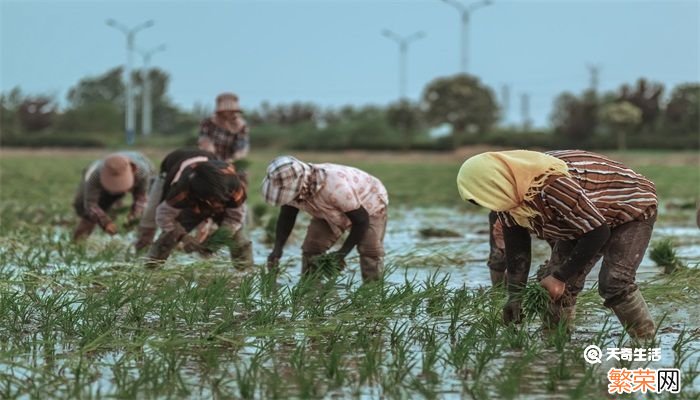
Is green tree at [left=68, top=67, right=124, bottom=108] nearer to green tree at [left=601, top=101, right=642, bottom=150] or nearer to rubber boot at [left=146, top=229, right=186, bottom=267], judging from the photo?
green tree at [left=601, top=101, right=642, bottom=150]

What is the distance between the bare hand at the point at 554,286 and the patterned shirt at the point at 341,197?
2.20 m

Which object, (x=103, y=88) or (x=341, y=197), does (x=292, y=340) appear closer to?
(x=341, y=197)

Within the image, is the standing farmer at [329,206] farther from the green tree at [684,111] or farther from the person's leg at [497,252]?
the green tree at [684,111]

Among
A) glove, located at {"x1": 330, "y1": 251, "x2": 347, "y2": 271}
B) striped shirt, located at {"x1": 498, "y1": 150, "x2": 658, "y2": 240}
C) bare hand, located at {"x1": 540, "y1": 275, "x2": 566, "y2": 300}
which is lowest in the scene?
glove, located at {"x1": 330, "y1": 251, "x2": 347, "y2": 271}

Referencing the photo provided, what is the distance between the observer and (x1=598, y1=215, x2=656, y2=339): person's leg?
590cm

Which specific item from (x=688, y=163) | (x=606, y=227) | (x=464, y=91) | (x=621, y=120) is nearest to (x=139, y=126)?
(x=464, y=91)

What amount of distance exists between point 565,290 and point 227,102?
19.4ft

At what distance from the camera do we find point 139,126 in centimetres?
9200

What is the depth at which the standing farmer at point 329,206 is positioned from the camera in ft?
24.8

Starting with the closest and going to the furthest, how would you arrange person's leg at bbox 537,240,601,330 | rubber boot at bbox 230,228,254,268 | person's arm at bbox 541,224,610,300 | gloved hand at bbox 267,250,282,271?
1. person's arm at bbox 541,224,610,300
2. person's leg at bbox 537,240,601,330
3. gloved hand at bbox 267,250,282,271
4. rubber boot at bbox 230,228,254,268

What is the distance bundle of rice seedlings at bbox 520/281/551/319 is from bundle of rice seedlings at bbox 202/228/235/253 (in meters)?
3.15

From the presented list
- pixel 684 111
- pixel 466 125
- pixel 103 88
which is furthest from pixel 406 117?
pixel 103 88

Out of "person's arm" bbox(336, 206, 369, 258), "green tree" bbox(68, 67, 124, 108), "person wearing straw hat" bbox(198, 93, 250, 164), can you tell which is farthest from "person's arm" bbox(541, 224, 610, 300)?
"green tree" bbox(68, 67, 124, 108)

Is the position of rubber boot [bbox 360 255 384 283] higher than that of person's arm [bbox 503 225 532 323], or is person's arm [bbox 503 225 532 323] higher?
person's arm [bbox 503 225 532 323]
